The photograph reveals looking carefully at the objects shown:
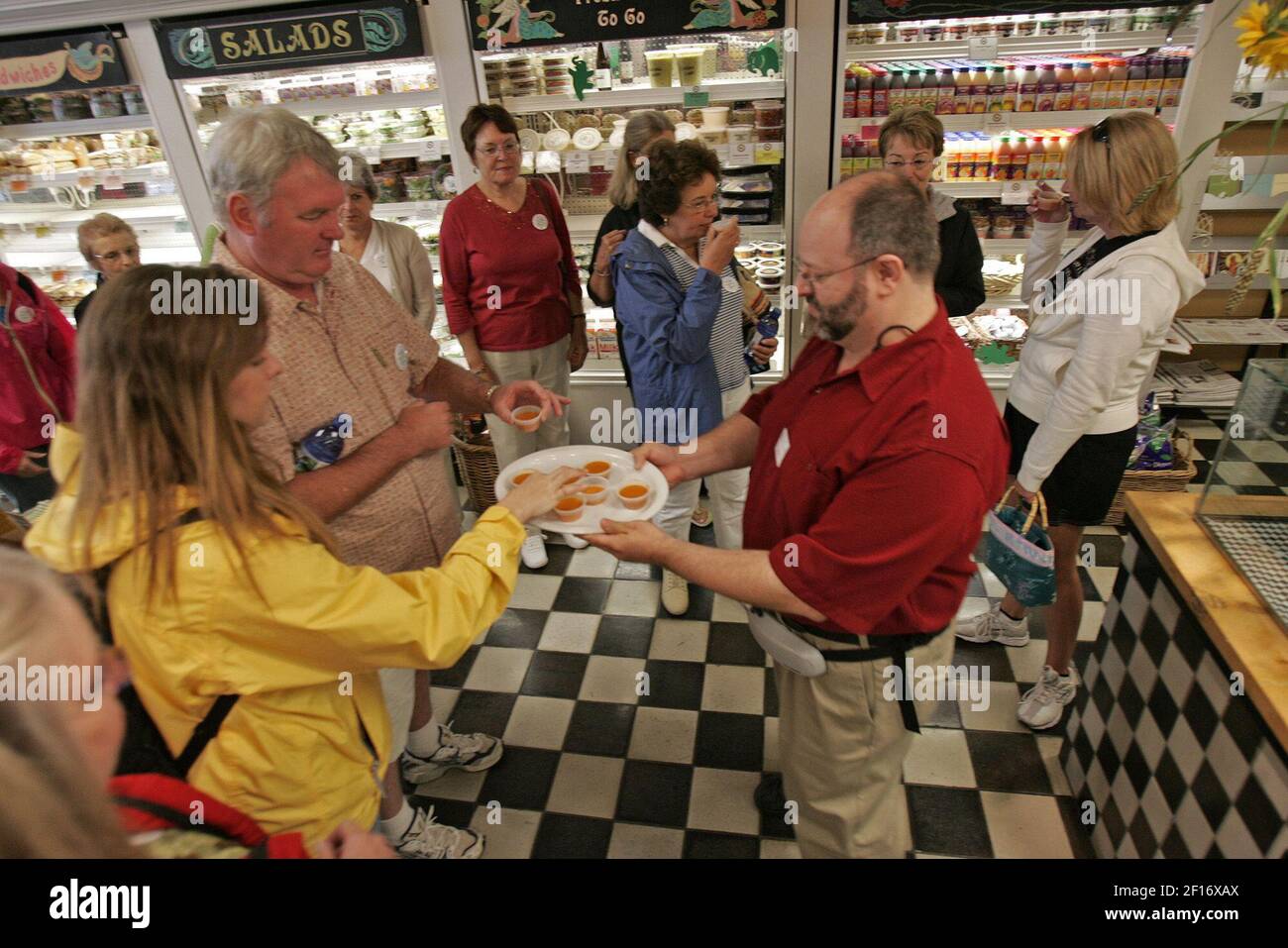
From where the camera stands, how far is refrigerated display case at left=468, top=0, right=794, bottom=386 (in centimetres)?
368

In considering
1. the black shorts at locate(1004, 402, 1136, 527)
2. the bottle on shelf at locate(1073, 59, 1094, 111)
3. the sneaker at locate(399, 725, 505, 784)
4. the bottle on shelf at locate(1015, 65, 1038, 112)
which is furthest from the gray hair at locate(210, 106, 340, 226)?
the bottle on shelf at locate(1073, 59, 1094, 111)

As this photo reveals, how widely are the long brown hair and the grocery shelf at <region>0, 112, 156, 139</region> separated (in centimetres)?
404

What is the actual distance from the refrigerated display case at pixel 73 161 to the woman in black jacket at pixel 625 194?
2972mm

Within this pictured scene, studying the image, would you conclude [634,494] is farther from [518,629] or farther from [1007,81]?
[1007,81]

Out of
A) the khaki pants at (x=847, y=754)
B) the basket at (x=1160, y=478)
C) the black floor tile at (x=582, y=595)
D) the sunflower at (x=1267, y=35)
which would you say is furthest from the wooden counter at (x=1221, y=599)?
the black floor tile at (x=582, y=595)

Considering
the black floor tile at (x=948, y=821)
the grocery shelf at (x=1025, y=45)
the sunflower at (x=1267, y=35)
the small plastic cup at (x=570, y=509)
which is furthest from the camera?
the grocery shelf at (x=1025, y=45)

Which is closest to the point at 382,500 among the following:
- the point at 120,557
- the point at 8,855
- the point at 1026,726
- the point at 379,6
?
the point at 120,557

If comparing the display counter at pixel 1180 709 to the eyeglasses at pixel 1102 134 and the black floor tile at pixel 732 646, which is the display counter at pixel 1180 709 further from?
the black floor tile at pixel 732 646

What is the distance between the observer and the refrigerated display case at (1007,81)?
3.77 meters

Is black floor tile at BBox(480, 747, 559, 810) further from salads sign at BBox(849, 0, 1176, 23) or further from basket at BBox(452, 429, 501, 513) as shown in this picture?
salads sign at BBox(849, 0, 1176, 23)

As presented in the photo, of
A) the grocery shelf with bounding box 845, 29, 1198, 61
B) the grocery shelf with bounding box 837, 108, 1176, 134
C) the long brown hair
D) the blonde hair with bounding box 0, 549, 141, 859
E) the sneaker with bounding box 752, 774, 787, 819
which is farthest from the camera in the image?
the grocery shelf with bounding box 837, 108, 1176, 134

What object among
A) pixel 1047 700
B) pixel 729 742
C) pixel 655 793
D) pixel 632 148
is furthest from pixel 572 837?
pixel 632 148

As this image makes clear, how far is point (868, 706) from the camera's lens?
1837 millimetres
